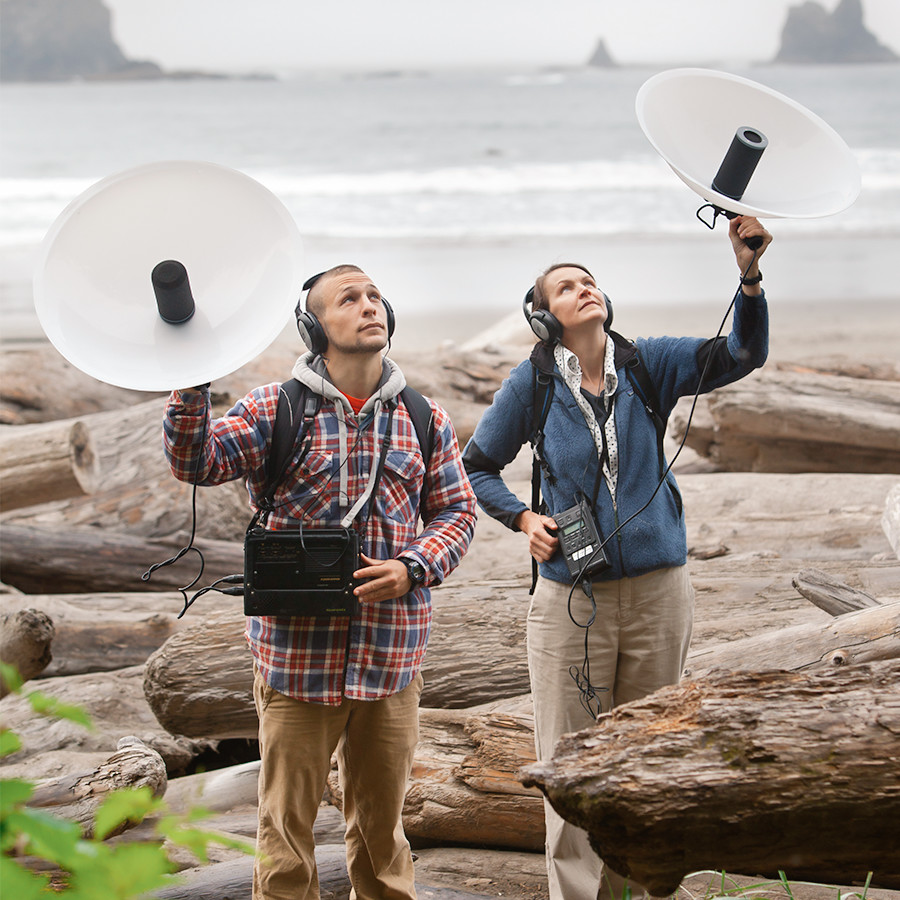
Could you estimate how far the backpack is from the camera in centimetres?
289

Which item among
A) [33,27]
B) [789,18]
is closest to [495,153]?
[789,18]

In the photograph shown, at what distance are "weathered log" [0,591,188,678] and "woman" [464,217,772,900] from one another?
2761 millimetres

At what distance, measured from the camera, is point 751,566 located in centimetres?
497

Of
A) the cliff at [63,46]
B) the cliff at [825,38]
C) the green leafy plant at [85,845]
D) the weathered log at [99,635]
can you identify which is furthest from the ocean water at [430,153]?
the green leafy plant at [85,845]

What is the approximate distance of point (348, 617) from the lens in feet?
9.46

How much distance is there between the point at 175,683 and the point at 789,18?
6423 cm

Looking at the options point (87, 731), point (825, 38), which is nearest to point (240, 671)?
point (87, 731)

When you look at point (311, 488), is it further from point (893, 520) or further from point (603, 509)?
point (893, 520)

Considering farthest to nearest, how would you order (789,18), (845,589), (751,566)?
(789,18) → (751,566) → (845,589)

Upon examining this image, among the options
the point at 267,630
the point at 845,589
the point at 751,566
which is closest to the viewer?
the point at 267,630

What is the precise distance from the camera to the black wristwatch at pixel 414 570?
9.33 ft

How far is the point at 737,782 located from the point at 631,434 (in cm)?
138

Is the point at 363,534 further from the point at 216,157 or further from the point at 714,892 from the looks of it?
the point at 216,157

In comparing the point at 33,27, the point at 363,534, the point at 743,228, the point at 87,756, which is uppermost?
the point at 33,27
